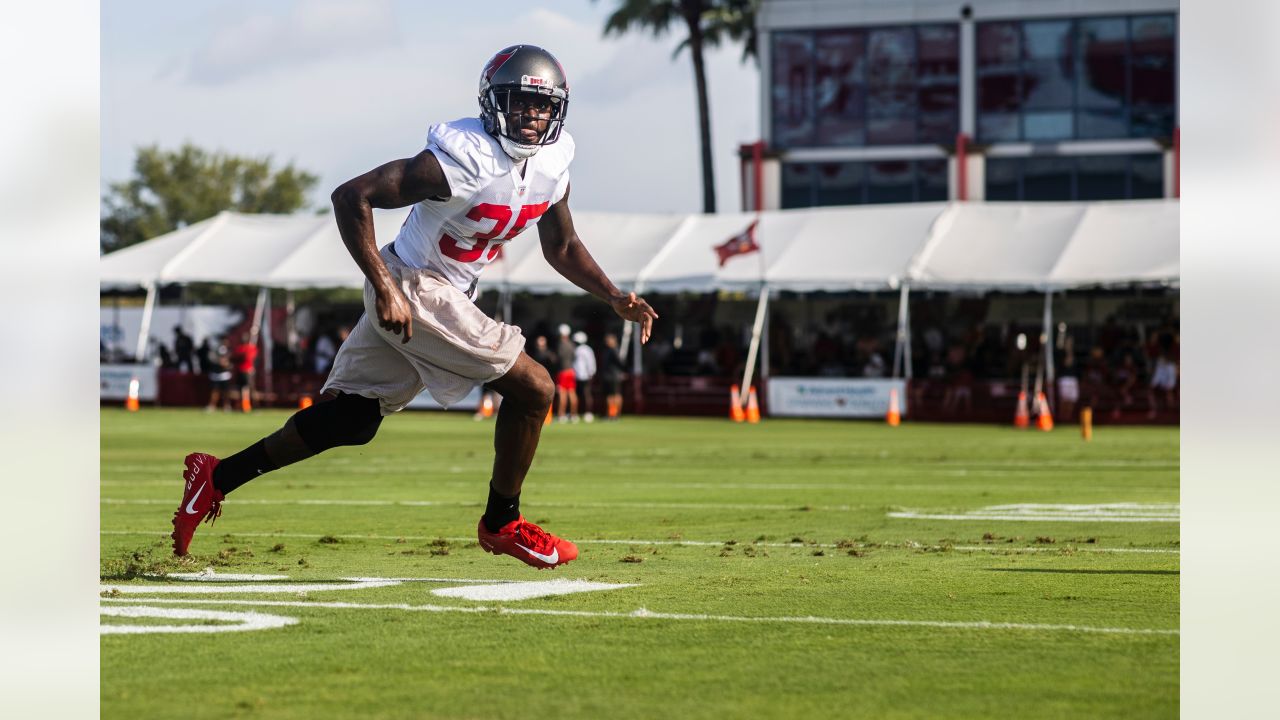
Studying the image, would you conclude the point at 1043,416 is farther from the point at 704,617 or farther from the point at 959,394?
the point at 704,617

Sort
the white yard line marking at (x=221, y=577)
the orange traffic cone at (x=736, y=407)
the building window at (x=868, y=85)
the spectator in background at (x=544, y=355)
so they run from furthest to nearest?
the building window at (x=868, y=85) → the spectator in background at (x=544, y=355) → the orange traffic cone at (x=736, y=407) → the white yard line marking at (x=221, y=577)

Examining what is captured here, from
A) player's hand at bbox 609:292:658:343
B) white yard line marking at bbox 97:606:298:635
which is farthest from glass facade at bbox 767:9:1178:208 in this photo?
white yard line marking at bbox 97:606:298:635

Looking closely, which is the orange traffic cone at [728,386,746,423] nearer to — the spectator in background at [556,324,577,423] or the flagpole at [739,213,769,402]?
the flagpole at [739,213,769,402]

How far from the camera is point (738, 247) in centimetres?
3369

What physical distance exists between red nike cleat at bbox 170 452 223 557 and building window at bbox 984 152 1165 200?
40843 mm

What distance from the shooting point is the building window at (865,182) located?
47281 mm

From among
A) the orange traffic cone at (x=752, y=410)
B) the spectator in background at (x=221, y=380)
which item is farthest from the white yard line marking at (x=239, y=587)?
the spectator in background at (x=221, y=380)

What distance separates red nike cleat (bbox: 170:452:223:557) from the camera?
7840 mm

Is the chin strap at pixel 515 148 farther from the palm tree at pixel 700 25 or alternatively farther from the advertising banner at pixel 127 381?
the palm tree at pixel 700 25

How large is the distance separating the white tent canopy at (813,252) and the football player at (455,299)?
79.9ft

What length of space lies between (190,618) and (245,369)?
1180 inches

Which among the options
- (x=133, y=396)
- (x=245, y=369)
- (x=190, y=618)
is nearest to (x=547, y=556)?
(x=190, y=618)

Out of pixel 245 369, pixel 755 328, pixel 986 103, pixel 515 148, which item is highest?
pixel 986 103
